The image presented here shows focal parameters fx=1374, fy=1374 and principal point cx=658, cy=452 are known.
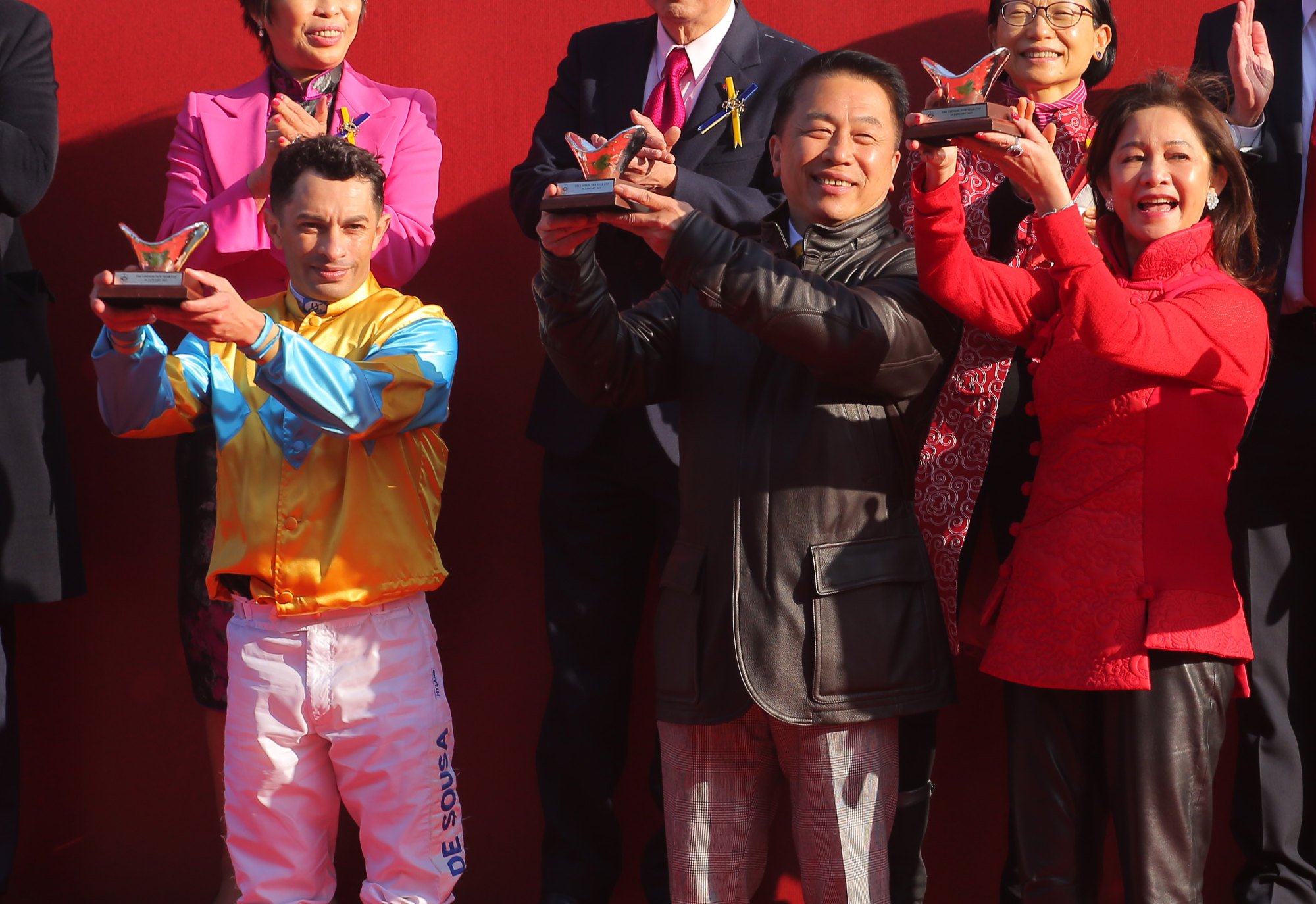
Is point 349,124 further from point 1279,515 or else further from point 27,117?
point 1279,515

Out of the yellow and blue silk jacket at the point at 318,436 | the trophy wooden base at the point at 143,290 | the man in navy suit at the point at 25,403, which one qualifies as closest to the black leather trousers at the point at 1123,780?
the yellow and blue silk jacket at the point at 318,436

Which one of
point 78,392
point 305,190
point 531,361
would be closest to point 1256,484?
point 531,361

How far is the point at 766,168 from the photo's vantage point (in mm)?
2871

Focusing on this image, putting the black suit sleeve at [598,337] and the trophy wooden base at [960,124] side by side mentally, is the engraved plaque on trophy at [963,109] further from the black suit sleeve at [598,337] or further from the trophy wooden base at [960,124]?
the black suit sleeve at [598,337]

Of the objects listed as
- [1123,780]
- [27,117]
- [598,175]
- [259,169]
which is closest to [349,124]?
[259,169]

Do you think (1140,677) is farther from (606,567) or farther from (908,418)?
(606,567)

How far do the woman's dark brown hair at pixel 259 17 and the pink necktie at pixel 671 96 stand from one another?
736 millimetres

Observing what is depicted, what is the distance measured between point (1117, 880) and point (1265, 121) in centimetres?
174

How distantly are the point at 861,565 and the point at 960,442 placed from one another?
65 centimetres

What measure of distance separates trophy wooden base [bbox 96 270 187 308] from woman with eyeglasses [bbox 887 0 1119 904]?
4.65ft

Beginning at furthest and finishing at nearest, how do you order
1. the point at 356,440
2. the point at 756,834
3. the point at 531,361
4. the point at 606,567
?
the point at 531,361 < the point at 606,567 < the point at 356,440 < the point at 756,834

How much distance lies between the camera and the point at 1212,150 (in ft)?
7.91

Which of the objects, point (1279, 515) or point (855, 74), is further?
point (1279, 515)

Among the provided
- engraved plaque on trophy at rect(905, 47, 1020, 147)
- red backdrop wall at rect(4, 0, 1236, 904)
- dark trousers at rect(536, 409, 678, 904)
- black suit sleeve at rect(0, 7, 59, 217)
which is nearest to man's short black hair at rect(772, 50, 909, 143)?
engraved plaque on trophy at rect(905, 47, 1020, 147)
